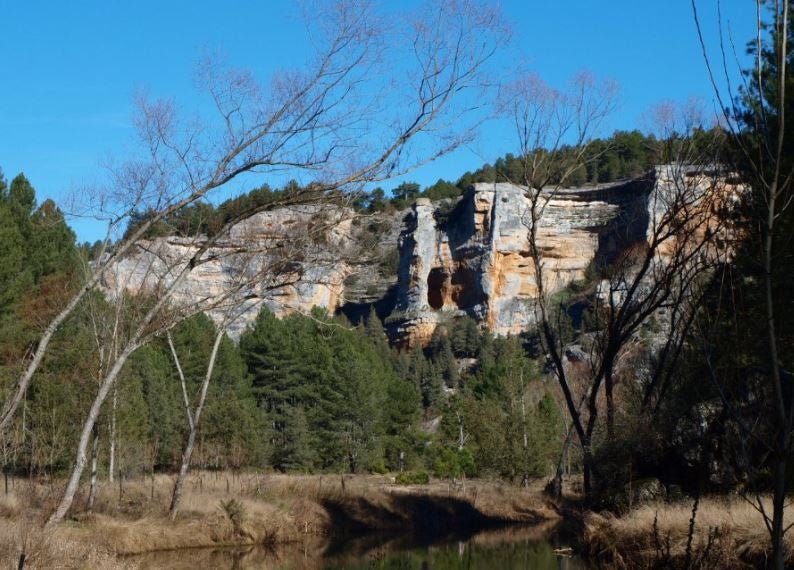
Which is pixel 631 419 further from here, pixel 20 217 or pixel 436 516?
pixel 20 217

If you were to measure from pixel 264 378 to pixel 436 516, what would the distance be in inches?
732

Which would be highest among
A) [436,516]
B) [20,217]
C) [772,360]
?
[20,217]

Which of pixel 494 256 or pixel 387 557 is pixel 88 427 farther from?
pixel 494 256

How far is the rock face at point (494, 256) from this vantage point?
260 ft

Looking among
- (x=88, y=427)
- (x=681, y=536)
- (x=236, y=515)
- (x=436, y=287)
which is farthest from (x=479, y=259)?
(x=88, y=427)

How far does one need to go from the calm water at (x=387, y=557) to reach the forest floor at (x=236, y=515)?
65cm

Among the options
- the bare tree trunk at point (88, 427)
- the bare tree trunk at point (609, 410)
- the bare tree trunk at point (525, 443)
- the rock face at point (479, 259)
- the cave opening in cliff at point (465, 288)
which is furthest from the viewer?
the cave opening in cliff at point (465, 288)

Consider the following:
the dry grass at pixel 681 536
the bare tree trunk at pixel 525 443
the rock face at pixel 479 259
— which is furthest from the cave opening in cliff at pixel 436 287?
the dry grass at pixel 681 536

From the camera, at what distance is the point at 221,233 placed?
1009cm

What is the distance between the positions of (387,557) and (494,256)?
62039mm

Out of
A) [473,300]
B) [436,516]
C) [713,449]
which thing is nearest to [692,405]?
[713,449]

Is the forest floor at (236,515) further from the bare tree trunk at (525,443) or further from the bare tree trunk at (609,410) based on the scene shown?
the bare tree trunk at (609,410)

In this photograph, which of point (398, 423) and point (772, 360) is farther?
point (398, 423)

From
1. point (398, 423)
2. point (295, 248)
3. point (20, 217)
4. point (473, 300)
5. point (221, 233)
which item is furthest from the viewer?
point (473, 300)
